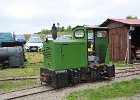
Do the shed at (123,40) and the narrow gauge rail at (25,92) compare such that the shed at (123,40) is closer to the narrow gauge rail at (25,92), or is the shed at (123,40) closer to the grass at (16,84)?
the grass at (16,84)

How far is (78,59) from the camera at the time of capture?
1319 cm

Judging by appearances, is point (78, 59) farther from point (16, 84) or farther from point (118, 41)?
point (118, 41)

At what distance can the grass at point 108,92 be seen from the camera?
10.8 m

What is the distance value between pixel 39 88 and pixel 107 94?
2.89m

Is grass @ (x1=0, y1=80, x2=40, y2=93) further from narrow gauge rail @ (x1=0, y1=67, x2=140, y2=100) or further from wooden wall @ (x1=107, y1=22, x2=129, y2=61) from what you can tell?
wooden wall @ (x1=107, y1=22, x2=129, y2=61)

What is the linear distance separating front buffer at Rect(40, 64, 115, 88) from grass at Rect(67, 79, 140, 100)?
1045 millimetres

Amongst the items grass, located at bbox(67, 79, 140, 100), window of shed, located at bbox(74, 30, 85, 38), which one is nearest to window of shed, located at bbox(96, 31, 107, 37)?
window of shed, located at bbox(74, 30, 85, 38)

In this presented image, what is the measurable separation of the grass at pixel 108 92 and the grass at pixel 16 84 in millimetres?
2629

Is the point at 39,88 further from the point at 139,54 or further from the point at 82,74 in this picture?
the point at 139,54

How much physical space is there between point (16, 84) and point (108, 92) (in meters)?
4.27

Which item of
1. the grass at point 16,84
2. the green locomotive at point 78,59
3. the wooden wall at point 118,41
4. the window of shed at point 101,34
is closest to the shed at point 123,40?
the wooden wall at point 118,41

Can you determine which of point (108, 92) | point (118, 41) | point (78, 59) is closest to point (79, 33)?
point (78, 59)

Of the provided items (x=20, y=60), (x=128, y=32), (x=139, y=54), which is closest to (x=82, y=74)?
(x=20, y=60)

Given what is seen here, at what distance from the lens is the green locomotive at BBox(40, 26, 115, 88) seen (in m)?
12.5
